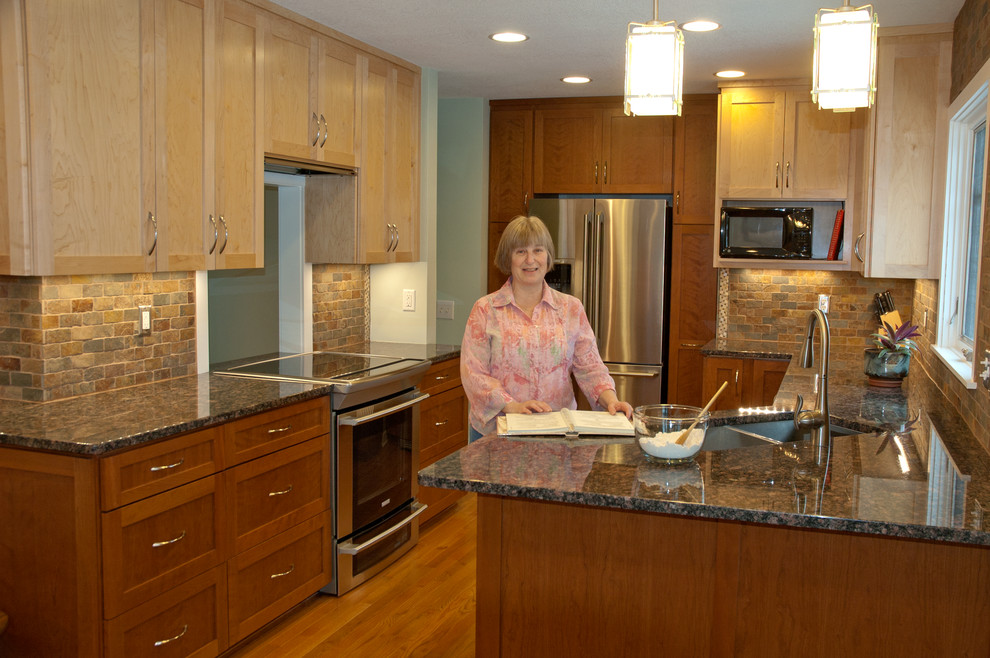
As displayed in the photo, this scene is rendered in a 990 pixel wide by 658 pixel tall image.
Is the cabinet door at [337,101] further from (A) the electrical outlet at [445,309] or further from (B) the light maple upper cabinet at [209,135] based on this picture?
(A) the electrical outlet at [445,309]

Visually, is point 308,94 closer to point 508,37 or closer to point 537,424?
point 508,37

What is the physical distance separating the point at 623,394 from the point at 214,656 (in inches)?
118

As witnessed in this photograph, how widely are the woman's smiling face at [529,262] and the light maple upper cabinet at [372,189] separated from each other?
1.34 meters

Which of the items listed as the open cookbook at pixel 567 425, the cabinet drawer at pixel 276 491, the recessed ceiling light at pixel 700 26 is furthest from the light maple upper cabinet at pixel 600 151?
the open cookbook at pixel 567 425

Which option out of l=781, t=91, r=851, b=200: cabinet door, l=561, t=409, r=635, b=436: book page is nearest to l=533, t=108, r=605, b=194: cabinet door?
l=781, t=91, r=851, b=200: cabinet door

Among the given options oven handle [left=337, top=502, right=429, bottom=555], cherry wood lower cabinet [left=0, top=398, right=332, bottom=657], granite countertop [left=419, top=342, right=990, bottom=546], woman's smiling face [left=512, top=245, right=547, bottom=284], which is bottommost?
oven handle [left=337, top=502, right=429, bottom=555]

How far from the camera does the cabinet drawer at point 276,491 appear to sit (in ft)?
9.39

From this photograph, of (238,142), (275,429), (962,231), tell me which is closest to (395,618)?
(275,429)

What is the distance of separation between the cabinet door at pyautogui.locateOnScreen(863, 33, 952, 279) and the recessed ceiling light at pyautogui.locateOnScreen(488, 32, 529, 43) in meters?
1.54

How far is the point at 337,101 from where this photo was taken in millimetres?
3848

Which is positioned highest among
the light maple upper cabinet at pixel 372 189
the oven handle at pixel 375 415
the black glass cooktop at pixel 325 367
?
the light maple upper cabinet at pixel 372 189

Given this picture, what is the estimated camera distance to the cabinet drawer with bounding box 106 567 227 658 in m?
2.43

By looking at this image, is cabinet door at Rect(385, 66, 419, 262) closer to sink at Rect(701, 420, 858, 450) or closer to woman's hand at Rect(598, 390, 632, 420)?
woman's hand at Rect(598, 390, 632, 420)

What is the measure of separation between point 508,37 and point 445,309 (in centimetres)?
208
